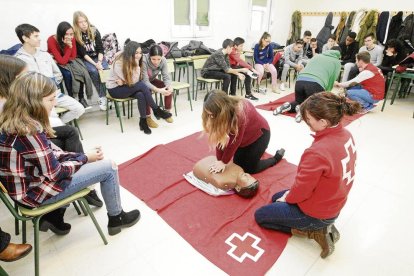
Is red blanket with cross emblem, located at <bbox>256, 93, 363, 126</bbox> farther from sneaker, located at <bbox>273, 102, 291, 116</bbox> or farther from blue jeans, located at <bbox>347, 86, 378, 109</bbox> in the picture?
blue jeans, located at <bbox>347, 86, 378, 109</bbox>

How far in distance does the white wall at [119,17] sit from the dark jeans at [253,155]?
9.64 ft

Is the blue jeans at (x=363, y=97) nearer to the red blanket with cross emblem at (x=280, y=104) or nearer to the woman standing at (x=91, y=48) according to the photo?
the red blanket with cross emblem at (x=280, y=104)

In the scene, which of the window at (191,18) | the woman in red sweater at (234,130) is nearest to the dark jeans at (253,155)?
the woman in red sweater at (234,130)

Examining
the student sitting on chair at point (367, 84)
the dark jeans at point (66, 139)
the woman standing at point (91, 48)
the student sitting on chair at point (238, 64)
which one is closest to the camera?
the dark jeans at point (66, 139)

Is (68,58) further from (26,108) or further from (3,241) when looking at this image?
(3,241)

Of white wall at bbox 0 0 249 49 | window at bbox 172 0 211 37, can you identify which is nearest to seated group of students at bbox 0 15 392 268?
white wall at bbox 0 0 249 49

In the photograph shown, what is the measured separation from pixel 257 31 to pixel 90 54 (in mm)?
4309

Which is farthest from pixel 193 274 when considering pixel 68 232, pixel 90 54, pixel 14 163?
pixel 90 54

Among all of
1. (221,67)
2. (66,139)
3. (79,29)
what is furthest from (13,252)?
(221,67)

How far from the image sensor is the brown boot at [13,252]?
4.45 ft

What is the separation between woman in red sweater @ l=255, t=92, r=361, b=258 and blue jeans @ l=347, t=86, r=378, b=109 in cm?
316

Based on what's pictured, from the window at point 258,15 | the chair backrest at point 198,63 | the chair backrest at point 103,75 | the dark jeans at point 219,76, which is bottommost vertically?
the dark jeans at point 219,76

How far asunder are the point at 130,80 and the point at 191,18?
2.48 meters

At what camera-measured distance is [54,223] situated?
1668mm
